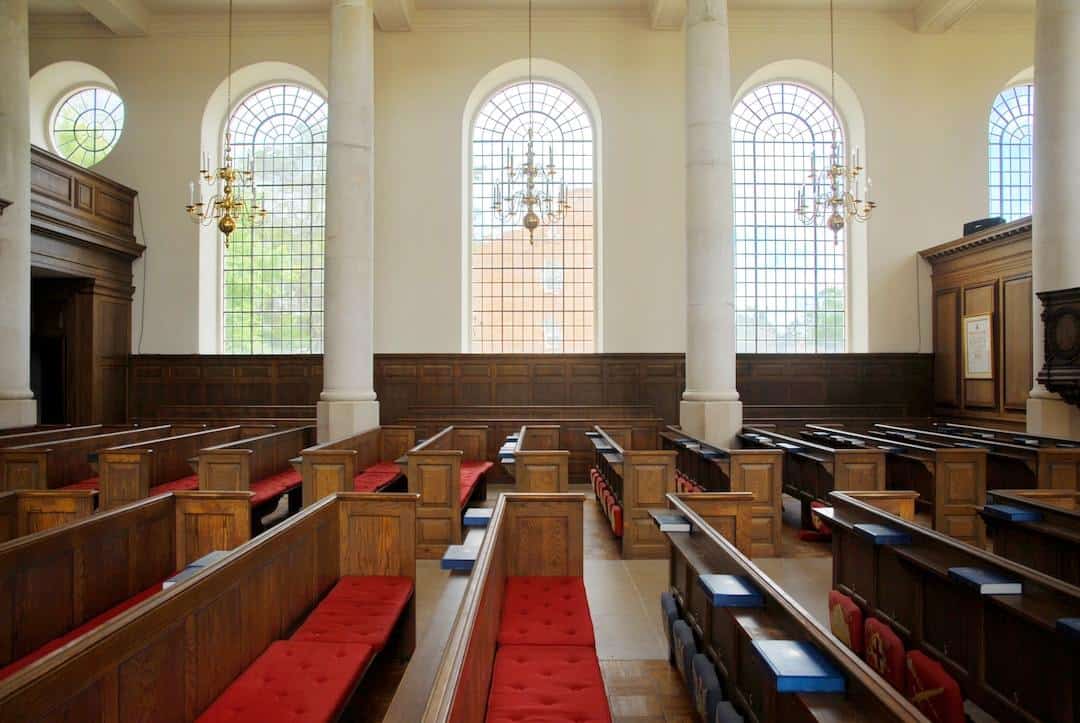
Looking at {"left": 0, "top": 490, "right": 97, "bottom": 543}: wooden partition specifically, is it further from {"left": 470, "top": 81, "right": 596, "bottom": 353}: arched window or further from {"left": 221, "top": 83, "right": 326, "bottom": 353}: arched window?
{"left": 470, "top": 81, "right": 596, "bottom": 353}: arched window

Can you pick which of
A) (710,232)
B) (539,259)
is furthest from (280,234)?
(710,232)

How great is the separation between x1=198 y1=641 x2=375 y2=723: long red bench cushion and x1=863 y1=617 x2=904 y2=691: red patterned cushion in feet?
8.73

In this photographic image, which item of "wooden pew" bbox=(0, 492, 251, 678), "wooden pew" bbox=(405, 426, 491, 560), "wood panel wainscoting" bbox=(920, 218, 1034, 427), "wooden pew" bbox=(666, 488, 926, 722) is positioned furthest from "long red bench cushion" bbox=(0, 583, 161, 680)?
"wood panel wainscoting" bbox=(920, 218, 1034, 427)

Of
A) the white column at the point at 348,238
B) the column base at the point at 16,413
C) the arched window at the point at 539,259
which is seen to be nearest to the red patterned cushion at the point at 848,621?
the white column at the point at 348,238

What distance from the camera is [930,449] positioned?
24.9 ft

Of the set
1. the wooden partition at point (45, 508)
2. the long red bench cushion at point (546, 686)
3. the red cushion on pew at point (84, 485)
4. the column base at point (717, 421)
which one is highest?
the column base at point (717, 421)

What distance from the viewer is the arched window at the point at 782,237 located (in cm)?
1581

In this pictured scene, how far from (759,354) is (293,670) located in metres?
13.1

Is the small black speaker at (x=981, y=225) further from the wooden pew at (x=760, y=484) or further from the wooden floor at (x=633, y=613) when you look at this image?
the wooden pew at (x=760, y=484)

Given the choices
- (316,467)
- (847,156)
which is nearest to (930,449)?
(316,467)

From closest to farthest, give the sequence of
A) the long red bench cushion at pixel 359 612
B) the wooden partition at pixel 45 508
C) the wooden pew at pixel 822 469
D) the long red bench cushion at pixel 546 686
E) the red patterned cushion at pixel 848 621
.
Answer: the long red bench cushion at pixel 546 686, the long red bench cushion at pixel 359 612, the red patterned cushion at pixel 848 621, the wooden partition at pixel 45 508, the wooden pew at pixel 822 469

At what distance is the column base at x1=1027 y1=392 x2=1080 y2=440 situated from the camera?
9211 mm

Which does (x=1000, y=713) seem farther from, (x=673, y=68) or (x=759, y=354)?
(x=673, y=68)

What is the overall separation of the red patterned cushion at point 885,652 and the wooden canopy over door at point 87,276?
13455 millimetres
